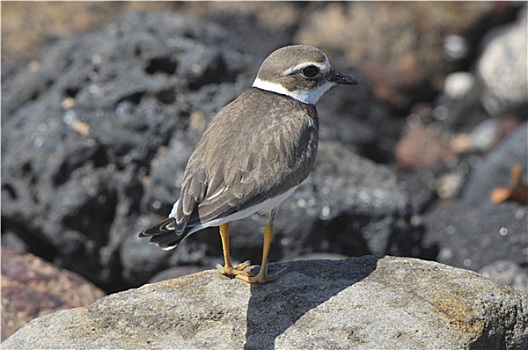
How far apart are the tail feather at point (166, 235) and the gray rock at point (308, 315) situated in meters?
0.50

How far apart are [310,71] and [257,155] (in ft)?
3.57

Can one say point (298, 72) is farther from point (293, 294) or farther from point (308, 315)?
point (308, 315)

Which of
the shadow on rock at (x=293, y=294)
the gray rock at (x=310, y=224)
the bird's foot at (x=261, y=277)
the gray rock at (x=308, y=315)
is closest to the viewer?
the gray rock at (x=308, y=315)

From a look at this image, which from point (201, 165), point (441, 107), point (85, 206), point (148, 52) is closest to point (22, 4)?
point (148, 52)

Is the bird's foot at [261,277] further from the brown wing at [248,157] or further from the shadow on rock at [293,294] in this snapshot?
the brown wing at [248,157]

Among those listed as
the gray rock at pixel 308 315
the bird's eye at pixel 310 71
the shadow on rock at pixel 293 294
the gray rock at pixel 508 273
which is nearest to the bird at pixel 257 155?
the bird's eye at pixel 310 71

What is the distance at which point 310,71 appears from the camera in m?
7.97

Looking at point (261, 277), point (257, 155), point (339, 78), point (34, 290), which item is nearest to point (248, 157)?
point (257, 155)

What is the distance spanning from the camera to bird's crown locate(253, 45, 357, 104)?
793 centimetres

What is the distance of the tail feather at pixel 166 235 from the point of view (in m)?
6.79

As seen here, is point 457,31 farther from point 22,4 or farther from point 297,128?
point 297,128

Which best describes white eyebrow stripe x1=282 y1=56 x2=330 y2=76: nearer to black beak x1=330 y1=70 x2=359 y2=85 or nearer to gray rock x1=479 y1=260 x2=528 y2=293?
black beak x1=330 y1=70 x2=359 y2=85

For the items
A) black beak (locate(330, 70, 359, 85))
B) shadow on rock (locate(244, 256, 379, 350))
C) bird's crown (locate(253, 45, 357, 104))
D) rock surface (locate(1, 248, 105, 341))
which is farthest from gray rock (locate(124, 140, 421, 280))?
shadow on rock (locate(244, 256, 379, 350))

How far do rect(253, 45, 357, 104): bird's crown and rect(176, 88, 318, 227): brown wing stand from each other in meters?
0.12
